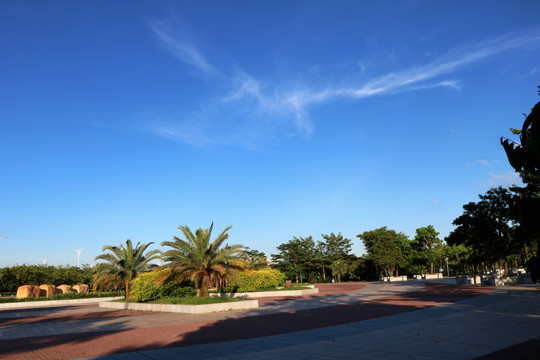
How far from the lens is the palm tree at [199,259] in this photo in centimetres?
2142

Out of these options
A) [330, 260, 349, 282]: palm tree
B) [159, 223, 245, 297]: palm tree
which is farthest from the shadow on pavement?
[330, 260, 349, 282]: palm tree

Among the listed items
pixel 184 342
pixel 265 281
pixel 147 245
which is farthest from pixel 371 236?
pixel 184 342

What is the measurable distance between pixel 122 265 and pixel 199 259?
10.4 metres

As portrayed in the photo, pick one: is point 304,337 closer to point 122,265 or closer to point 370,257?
point 122,265

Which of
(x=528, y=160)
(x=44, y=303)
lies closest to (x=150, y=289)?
(x=44, y=303)

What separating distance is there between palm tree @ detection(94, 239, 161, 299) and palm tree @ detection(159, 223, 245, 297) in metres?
7.50

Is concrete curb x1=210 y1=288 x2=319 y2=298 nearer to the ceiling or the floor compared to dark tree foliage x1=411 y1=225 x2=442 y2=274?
nearer to the floor

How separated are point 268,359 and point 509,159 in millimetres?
6272

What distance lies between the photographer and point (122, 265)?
1126 inches

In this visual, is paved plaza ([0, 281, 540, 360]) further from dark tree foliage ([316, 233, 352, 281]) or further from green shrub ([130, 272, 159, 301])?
dark tree foliage ([316, 233, 352, 281])

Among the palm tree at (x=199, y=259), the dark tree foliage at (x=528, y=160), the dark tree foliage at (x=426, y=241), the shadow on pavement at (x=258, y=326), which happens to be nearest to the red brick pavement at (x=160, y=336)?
the shadow on pavement at (x=258, y=326)

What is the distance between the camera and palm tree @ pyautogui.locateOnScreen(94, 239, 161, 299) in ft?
93.4

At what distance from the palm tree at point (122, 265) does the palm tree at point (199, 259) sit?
295 inches

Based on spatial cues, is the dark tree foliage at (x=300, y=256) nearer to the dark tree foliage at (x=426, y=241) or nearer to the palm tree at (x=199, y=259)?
the dark tree foliage at (x=426, y=241)
